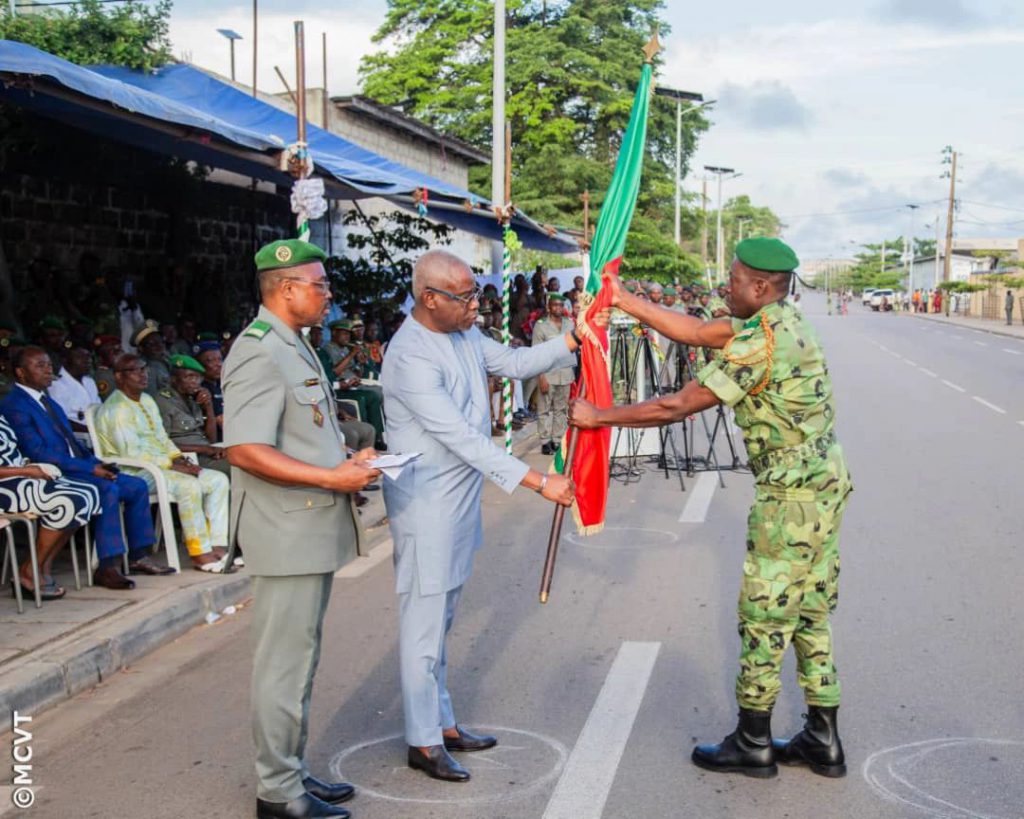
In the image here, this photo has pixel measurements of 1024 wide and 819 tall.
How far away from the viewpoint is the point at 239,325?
13.6 m

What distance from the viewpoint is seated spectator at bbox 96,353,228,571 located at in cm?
698

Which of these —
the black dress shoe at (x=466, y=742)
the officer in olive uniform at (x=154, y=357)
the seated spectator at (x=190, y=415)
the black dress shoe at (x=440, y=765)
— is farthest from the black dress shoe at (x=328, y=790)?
the officer in olive uniform at (x=154, y=357)

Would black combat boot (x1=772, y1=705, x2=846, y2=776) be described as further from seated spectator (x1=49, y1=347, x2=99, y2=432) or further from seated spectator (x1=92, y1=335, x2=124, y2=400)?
seated spectator (x1=92, y1=335, x2=124, y2=400)

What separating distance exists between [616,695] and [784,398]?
1.66m

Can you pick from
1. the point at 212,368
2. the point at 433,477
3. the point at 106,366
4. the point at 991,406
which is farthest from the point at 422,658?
the point at 991,406

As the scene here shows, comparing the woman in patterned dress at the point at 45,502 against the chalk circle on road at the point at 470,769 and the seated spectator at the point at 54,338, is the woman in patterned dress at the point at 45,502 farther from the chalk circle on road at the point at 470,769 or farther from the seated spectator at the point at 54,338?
the chalk circle on road at the point at 470,769

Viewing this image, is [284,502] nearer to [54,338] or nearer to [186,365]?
[186,365]

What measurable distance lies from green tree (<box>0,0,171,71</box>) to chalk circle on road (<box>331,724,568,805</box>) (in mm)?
10468

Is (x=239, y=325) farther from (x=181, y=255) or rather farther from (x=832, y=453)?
(x=832, y=453)

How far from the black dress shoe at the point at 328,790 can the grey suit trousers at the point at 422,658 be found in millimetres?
310

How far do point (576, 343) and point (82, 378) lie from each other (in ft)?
16.1

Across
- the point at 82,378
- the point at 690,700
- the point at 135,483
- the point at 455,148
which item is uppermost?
the point at 455,148

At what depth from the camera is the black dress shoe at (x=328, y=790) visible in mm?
3861

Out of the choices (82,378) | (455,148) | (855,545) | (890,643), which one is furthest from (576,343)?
(455,148)
